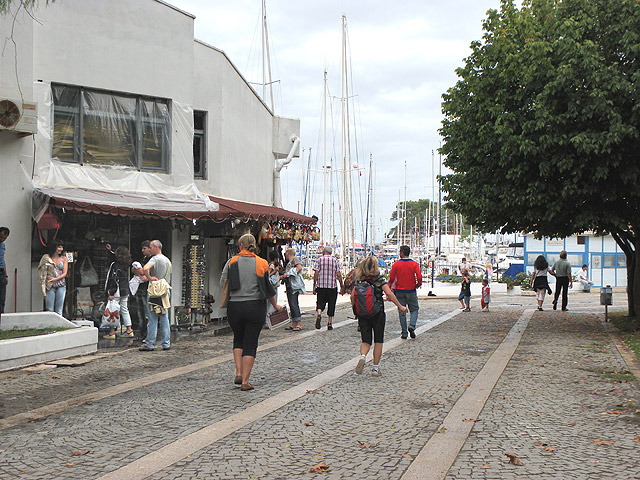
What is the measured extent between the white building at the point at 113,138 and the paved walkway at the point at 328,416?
2980 mm

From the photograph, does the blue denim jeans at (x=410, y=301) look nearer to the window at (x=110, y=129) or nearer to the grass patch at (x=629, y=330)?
the grass patch at (x=629, y=330)

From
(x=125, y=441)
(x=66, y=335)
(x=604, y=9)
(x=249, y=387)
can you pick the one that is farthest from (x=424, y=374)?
(x=604, y=9)

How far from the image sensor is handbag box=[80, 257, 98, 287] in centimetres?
1361

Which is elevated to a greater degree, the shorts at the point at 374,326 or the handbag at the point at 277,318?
the shorts at the point at 374,326

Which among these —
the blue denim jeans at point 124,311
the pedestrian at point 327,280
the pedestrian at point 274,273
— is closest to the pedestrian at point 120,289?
the blue denim jeans at point 124,311

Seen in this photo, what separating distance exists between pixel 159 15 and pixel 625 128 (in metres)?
9.91

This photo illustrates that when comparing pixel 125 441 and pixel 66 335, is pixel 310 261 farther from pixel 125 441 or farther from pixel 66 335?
pixel 125 441

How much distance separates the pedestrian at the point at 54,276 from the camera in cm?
1243

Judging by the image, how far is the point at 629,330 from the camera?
15.2 m

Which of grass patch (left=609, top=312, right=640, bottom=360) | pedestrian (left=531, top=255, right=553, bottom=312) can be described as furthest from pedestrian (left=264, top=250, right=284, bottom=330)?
pedestrian (left=531, top=255, right=553, bottom=312)

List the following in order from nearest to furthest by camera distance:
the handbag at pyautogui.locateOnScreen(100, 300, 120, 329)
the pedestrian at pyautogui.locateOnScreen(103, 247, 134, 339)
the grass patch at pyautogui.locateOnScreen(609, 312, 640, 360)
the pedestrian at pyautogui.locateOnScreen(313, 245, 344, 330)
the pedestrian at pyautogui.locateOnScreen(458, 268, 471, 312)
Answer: the grass patch at pyautogui.locateOnScreen(609, 312, 640, 360) → the handbag at pyautogui.locateOnScreen(100, 300, 120, 329) → the pedestrian at pyautogui.locateOnScreen(103, 247, 134, 339) → the pedestrian at pyautogui.locateOnScreen(313, 245, 344, 330) → the pedestrian at pyautogui.locateOnScreen(458, 268, 471, 312)

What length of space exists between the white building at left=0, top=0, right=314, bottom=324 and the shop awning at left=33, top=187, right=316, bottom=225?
23 millimetres

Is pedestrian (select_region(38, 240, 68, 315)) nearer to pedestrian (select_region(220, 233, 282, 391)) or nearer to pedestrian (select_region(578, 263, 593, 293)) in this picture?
pedestrian (select_region(220, 233, 282, 391))

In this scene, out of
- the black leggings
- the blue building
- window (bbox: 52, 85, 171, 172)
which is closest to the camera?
the black leggings
